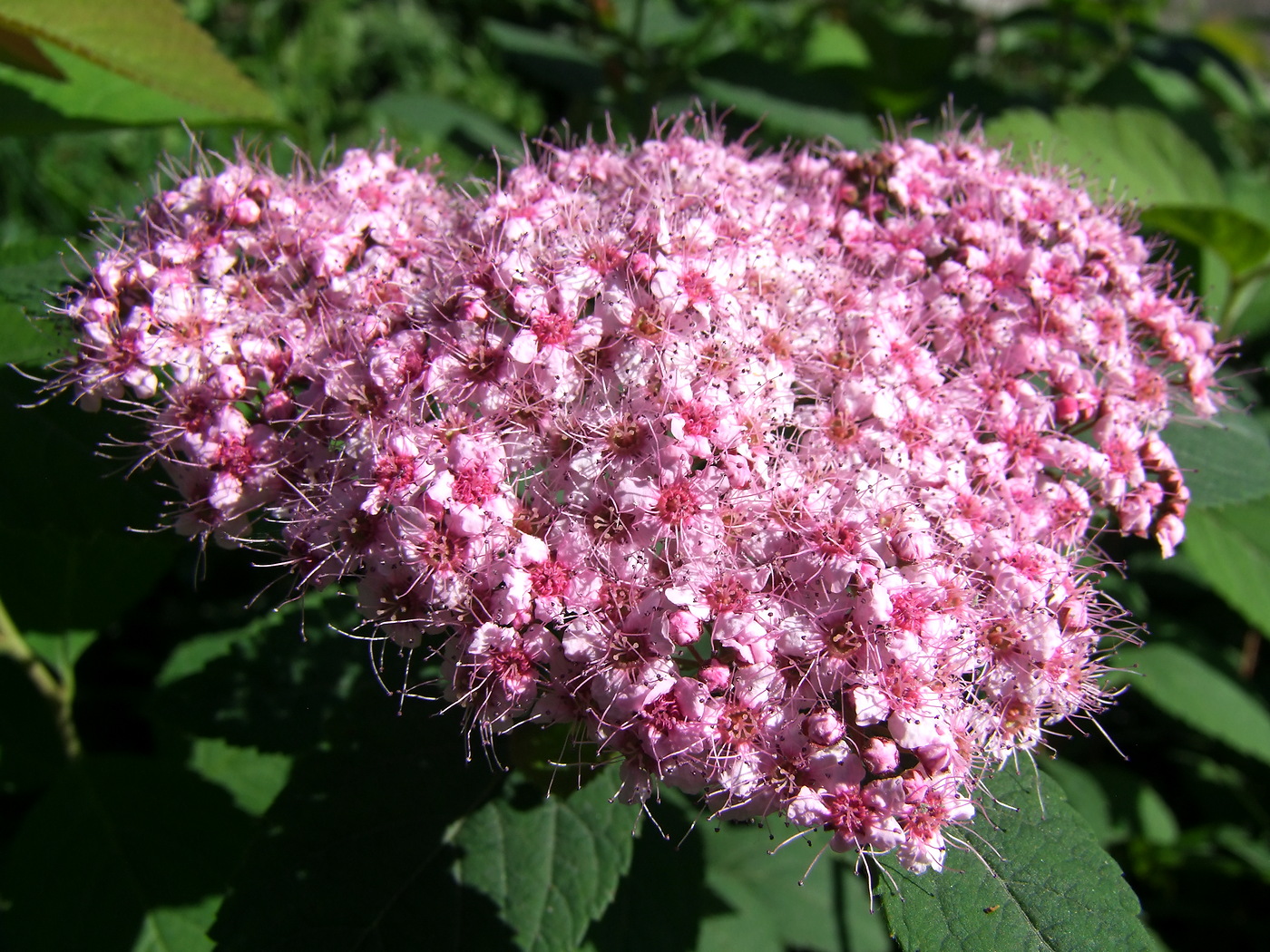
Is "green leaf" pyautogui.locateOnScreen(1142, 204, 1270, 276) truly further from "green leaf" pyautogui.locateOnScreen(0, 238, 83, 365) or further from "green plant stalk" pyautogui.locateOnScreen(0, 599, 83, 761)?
"green plant stalk" pyautogui.locateOnScreen(0, 599, 83, 761)

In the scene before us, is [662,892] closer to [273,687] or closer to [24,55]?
[273,687]

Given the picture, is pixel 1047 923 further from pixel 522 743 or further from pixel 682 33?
pixel 682 33

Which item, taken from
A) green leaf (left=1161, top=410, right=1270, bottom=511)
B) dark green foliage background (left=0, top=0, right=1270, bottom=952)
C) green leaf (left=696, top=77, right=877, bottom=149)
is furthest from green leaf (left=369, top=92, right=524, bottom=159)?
green leaf (left=1161, top=410, right=1270, bottom=511)

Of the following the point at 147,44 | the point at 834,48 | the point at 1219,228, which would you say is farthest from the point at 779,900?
the point at 834,48

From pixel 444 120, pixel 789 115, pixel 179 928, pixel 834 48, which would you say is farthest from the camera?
pixel 834 48

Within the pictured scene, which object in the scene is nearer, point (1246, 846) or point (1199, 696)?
point (1199, 696)

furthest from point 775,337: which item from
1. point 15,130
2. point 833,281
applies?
point 15,130

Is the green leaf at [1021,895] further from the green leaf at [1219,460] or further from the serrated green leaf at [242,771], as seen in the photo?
the serrated green leaf at [242,771]
